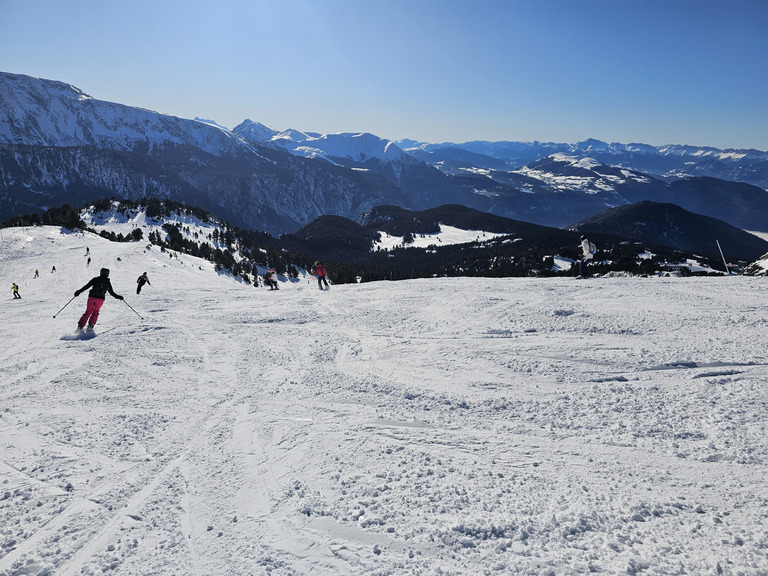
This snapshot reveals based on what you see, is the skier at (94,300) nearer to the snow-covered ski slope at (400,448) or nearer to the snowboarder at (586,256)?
the snow-covered ski slope at (400,448)

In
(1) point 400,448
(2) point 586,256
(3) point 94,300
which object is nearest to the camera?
(1) point 400,448

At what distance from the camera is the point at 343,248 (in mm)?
192375

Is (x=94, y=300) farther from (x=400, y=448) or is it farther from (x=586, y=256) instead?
(x=586, y=256)

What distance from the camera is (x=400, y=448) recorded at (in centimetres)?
530

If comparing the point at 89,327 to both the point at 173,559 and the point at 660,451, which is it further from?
the point at 660,451

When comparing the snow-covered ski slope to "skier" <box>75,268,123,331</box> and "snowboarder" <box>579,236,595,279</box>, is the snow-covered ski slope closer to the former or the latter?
"skier" <box>75,268,123,331</box>

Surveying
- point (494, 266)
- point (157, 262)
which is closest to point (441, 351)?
point (157, 262)

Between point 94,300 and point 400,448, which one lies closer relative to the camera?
point 400,448

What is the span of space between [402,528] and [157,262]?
43.6 meters

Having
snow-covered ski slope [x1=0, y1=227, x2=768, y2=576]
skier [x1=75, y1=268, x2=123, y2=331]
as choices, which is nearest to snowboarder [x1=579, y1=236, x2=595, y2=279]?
snow-covered ski slope [x1=0, y1=227, x2=768, y2=576]

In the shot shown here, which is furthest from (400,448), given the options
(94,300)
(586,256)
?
(586,256)

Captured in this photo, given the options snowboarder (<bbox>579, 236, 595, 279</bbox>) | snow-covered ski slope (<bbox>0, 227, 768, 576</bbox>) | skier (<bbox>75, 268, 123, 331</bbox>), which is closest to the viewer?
snow-covered ski slope (<bbox>0, 227, 768, 576</bbox>)

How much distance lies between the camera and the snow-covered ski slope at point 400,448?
365cm

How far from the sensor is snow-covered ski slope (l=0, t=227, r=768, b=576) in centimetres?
365
